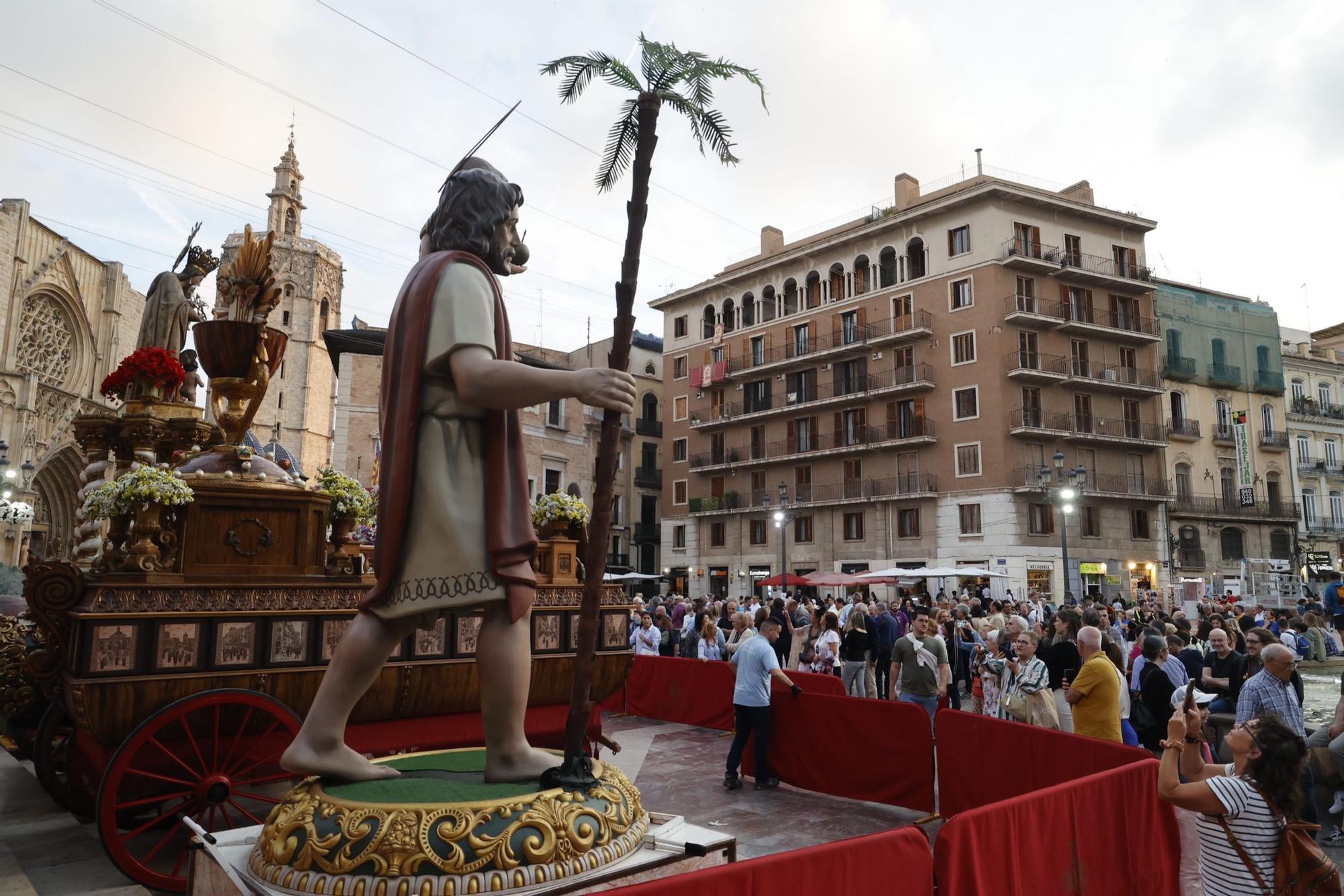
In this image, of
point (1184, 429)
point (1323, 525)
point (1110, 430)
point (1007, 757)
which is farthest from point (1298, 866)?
point (1323, 525)

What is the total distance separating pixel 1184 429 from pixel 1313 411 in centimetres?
1147

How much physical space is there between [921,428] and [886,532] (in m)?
4.52

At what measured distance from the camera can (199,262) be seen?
412 inches

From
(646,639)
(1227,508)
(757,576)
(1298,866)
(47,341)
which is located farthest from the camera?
(757,576)

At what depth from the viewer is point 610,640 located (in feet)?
25.5

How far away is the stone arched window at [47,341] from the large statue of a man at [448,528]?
39740 millimetres

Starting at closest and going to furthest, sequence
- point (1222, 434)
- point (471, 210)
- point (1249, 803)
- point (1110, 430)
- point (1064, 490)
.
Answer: point (471, 210)
point (1249, 803)
point (1064, 490)
point (1110, 430)
point (1222, 434)

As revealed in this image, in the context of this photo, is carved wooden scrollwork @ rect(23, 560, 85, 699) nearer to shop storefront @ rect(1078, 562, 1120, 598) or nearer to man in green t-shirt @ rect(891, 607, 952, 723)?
man in green t-shirt @ rect(891, 607, 952, 723)

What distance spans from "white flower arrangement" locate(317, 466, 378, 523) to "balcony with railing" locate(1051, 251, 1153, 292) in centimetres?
3387

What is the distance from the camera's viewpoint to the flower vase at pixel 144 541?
5.42 metres

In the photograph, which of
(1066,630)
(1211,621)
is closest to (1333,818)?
(1066,630)

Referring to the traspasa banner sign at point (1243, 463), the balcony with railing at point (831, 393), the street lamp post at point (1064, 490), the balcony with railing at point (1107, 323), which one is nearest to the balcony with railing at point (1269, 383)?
the traspasa banner sign at point (1243, 463)

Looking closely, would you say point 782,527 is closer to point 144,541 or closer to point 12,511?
point 12,511

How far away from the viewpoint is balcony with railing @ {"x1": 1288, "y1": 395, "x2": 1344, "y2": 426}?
4438 centimetres
